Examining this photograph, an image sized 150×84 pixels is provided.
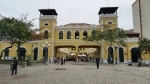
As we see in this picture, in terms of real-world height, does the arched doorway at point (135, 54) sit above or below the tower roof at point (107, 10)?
below

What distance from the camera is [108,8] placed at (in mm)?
43250

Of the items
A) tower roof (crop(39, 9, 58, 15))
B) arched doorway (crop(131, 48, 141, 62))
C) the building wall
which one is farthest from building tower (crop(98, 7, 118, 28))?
the building wall

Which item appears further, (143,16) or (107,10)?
(143,16)

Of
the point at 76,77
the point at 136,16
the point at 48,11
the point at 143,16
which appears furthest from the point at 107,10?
the point at 76,77

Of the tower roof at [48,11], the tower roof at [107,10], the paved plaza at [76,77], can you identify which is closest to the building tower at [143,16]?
the tower roof at [107,10]

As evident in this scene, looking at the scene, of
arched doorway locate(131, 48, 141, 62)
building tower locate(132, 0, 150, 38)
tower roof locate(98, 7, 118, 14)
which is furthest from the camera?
building tower locate(132, 0, 150, 38)

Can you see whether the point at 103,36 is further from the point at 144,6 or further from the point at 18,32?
the point at 144,6

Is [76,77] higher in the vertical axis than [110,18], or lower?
lower

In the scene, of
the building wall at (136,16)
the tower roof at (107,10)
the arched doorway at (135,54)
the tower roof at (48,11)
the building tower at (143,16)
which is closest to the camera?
the arched doorway at (135,54)

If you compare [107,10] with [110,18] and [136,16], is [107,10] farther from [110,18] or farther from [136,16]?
[136,16]

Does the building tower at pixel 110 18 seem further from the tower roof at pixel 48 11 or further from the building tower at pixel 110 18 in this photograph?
the tower roof at pixel 48 11

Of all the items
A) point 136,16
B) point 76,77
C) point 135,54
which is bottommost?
point 76,77

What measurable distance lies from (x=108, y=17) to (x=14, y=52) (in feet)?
76.4

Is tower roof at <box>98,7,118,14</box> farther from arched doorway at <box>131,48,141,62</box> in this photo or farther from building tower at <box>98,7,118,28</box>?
arched doorway at <box>131,48,141,62</box>
